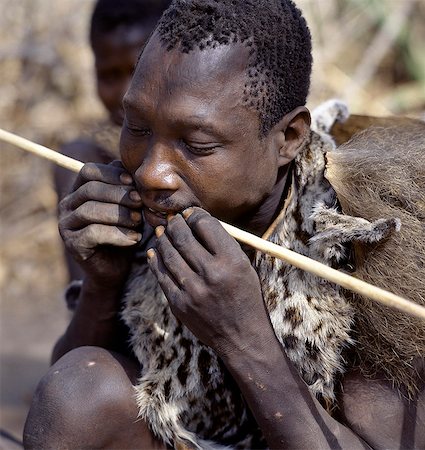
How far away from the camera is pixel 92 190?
2.04m

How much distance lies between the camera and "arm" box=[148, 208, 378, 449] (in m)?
1.75

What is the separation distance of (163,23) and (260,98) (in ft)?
0.89

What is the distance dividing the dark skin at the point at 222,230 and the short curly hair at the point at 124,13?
1.21 metres

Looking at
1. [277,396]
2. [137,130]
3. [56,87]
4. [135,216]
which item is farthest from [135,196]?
[56,87]

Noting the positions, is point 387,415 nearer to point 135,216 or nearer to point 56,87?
point 135,216

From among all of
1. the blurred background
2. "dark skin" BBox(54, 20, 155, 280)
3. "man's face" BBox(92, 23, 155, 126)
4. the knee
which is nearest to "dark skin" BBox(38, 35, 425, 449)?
the knee

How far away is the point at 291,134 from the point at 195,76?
316 millimetres

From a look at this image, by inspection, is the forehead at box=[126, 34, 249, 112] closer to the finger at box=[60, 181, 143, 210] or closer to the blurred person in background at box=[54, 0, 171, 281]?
the finger at box=[60, 181, 143, 210]

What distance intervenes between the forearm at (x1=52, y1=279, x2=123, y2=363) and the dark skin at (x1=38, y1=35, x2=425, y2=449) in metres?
0.39

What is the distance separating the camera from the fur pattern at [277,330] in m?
1.92

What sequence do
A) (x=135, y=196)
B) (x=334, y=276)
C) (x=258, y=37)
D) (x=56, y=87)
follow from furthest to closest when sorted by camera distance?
(x=56, y=87) → (x=135, y=196) → (x=258, y=37) → (x=334, y=276)

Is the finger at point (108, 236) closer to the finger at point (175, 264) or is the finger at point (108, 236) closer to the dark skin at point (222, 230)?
the dark skin at point (222, 230)

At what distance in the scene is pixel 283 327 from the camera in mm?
1963

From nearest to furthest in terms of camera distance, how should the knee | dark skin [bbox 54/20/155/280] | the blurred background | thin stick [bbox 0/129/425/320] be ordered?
thin stick [bbox 0/129/425/320], the knee, dark skin [bbox 54/20/155/280], the blurred background
